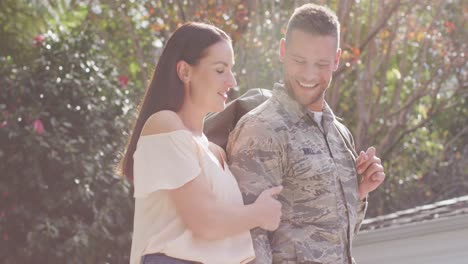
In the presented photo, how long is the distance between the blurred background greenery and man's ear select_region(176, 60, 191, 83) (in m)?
4.03

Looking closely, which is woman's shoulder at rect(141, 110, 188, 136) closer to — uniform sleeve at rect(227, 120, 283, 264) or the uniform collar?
uniform sleeve at rect(227, 120, 283, 264)

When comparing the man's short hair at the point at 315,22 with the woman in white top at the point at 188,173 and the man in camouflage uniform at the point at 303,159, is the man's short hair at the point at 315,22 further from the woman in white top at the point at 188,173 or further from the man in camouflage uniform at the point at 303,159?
the woman in white top at the point at 188,173

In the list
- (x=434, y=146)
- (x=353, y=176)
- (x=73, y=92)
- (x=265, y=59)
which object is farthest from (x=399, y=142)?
(x=353, y=176)

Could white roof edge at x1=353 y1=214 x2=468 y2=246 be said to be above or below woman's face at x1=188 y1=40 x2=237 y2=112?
below

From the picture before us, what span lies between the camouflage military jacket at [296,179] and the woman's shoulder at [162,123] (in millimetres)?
239

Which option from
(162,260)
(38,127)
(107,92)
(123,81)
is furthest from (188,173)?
(123,81)

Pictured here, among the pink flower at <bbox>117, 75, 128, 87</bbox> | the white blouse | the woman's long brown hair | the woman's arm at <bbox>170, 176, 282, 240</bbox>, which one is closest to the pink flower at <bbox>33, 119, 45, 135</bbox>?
the pink flower at <bbox>117, 75, 128, 87</bbox>

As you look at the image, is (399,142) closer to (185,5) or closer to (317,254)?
(185,5)

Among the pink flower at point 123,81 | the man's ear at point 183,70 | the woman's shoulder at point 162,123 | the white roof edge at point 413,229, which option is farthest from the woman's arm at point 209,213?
the pink flower at point 123,81

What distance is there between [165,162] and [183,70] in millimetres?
284

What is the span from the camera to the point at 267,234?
2861 mm

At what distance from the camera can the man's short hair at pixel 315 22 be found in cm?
293

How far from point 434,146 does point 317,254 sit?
731 cm

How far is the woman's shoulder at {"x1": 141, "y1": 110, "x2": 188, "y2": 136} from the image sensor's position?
8.79ft
